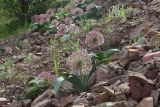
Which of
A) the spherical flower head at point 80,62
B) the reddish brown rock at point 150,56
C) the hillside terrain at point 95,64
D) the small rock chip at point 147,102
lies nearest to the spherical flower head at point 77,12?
the hillside terrain at point 95,64

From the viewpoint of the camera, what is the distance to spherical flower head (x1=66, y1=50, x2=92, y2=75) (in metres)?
4.93

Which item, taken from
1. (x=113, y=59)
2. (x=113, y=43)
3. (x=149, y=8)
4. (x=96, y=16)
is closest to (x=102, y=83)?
(x=113, y=59)

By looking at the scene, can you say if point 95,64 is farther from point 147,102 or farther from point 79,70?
point 147,102

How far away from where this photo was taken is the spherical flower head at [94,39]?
5.85 metres

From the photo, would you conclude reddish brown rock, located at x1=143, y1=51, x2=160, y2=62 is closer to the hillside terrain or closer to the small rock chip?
the hillside terrain

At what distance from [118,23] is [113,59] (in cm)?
193

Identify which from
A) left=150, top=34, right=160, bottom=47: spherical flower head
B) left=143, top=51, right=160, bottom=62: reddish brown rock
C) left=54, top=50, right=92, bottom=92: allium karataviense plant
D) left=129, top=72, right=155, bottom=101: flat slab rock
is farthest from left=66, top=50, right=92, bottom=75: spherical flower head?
left=129, top=72, right=155, bottom=101: flat slab rock

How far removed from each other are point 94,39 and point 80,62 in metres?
1.01

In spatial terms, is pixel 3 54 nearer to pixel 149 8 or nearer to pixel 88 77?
pixel 149 8

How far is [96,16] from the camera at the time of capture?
8.66 meters

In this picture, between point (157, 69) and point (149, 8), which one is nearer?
point (157, 69)

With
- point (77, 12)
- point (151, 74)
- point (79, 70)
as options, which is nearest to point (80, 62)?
point (79, 70)

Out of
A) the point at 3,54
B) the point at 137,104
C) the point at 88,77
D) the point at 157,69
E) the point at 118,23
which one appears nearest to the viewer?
the point at 137,104

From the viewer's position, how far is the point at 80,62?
496 cm
